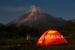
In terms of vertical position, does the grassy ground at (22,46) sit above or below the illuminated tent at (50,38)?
below

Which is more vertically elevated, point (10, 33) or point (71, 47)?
point (10, 33)

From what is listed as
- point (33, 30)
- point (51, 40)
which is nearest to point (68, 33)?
point (51, 40)

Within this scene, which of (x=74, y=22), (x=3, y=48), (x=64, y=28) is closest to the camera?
(x=3, y=48)

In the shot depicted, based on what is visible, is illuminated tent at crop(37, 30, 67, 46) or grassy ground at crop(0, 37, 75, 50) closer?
grassy ground at crop(0, 37, 75, 50)

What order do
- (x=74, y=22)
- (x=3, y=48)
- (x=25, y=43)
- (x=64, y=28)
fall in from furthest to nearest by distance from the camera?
1. (x=74, y=22)
2. (x=64, y=28)
3. (x=25, y=43)
4. (x=3, y=48)

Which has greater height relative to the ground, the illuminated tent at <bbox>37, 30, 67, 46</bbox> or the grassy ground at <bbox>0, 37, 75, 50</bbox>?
the illuminated tent at <bbox>37, 30, 67, 46</bbox>

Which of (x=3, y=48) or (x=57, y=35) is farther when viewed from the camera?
(x=57, y=35)

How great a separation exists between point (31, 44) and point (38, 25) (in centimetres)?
137

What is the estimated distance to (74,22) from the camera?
51.6ft

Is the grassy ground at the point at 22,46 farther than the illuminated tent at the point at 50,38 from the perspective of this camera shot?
No

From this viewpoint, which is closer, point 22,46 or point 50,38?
point 22,46

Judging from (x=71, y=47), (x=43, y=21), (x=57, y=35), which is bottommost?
(x=71, y=47)

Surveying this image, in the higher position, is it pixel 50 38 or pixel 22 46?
pixel 50 38

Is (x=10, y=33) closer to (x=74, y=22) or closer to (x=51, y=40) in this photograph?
(x=51, y=40)
